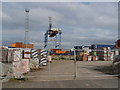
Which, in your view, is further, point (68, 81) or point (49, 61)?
point (49, 61)

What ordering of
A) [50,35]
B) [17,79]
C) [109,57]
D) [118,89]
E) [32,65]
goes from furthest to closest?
[50,35] → [109,57] → [32,65] → [17,79] → [118,89]

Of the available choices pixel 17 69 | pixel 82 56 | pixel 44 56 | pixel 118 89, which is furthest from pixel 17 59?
pixel 82 56

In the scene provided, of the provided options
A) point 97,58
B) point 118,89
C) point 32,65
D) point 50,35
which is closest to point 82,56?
point 97,58

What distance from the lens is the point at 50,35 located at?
69.8 m

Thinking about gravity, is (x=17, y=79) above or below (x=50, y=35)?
below

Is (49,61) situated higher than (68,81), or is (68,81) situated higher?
(49,61)

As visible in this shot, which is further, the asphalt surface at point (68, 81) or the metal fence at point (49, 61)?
the metal fence at point (49, 61)

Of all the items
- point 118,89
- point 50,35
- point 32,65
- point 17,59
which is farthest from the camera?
point 50,35

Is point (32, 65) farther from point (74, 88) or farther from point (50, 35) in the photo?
point (50, 35)

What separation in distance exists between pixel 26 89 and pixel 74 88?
7.38ft

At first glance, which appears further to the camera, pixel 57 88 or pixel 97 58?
pixel 97 58

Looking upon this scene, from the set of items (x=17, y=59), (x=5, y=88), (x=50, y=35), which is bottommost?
(x=5, y=88)

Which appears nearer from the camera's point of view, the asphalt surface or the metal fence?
the asphalt surface

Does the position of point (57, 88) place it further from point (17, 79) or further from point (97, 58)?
point (97, 58)
